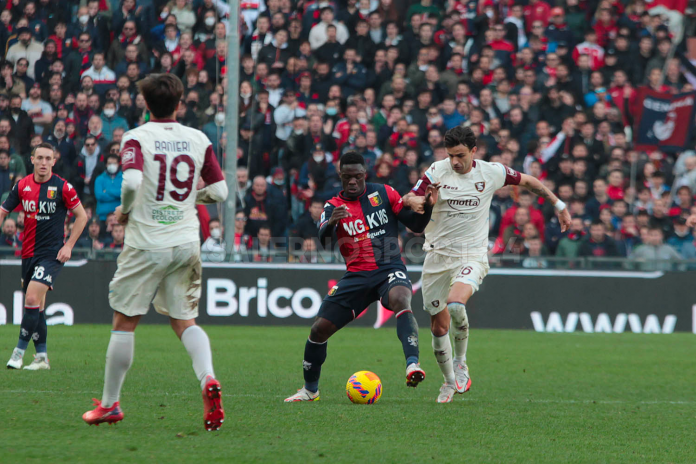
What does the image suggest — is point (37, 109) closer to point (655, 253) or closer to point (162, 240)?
point (655, 253)

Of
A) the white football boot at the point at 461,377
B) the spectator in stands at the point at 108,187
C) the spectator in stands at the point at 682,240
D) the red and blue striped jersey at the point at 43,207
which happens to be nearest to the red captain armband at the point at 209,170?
the white football boot at the point at 461,377

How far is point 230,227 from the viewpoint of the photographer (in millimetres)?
15047

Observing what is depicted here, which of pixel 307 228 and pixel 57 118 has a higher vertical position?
pixel 57 118

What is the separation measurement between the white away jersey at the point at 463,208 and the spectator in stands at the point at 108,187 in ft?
27.6

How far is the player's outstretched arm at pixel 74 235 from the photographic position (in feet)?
30.5

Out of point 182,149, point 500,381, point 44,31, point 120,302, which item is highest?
point 44,31

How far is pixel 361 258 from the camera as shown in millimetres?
7547

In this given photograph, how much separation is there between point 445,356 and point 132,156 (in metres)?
3.56

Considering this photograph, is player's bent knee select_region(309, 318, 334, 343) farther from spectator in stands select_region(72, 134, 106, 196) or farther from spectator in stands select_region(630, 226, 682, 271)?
spectator in stands select_region(630, 226, 682, 271)

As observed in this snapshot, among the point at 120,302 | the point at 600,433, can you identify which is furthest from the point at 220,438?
the point at 600,433

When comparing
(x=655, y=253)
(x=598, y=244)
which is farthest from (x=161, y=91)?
(x=655, y=253)

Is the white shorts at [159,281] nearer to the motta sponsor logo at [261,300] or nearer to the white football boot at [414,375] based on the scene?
the white football boot at [414,375]

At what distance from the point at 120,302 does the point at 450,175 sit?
12.1ft

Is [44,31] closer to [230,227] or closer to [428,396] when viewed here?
[230,227]
